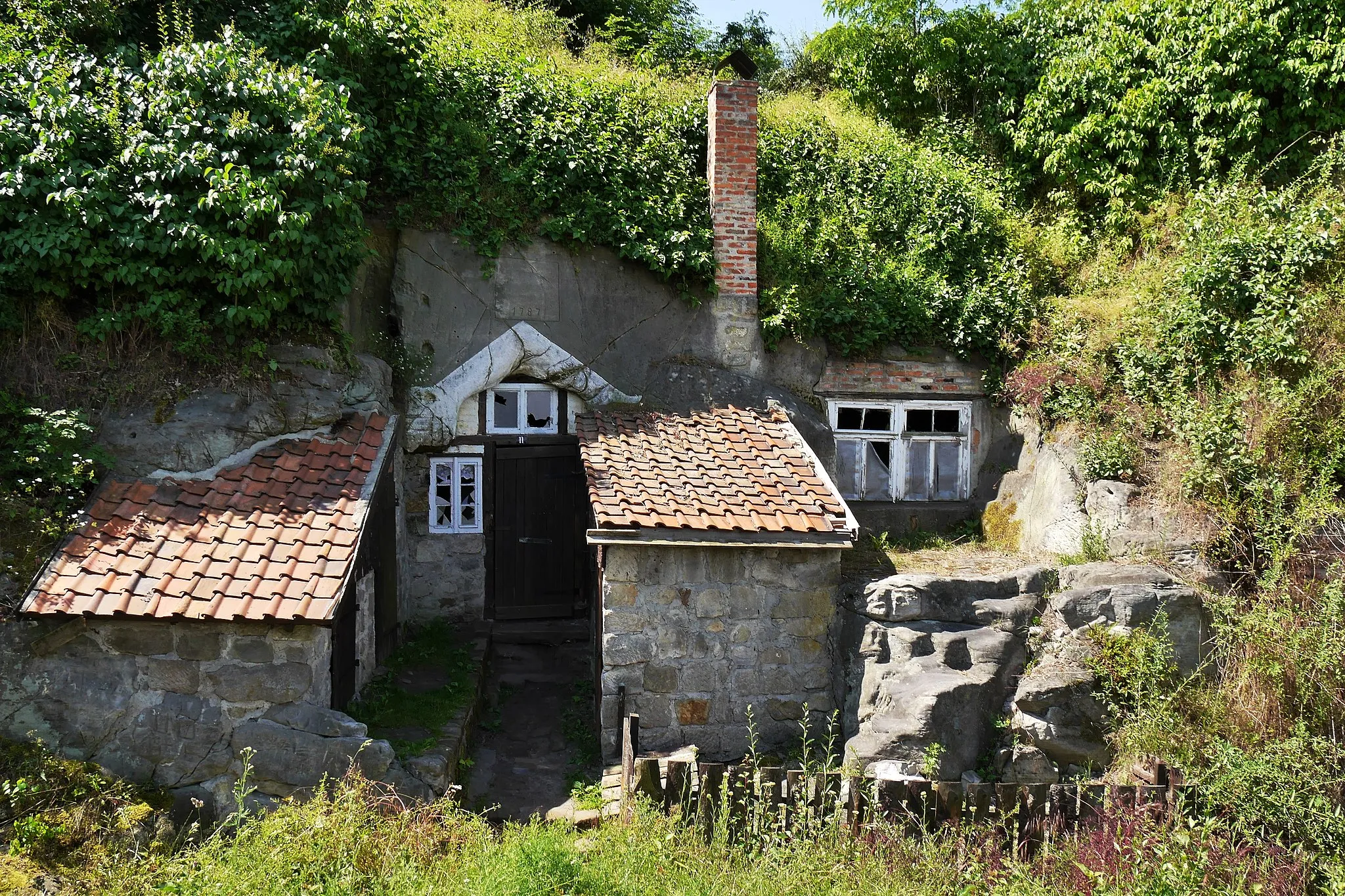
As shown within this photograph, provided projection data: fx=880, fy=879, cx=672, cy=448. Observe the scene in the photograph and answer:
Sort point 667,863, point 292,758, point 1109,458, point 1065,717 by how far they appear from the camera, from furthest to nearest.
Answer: point 1109,458
point 1065,717
point 292,758
point 667,863

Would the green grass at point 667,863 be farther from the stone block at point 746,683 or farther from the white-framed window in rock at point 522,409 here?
the white-framed window in rock at point 522,409

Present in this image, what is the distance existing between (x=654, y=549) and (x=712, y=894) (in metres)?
3.12

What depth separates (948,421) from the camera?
1096 centimetres

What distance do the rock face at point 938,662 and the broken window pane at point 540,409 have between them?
4507 mm

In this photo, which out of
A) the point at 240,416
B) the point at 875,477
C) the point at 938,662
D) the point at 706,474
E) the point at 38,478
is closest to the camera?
the point at 38,478

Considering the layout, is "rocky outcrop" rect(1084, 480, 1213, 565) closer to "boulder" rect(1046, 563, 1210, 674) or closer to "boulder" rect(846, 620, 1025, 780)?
"boulder" rect(1046, 563, 1210, 674)

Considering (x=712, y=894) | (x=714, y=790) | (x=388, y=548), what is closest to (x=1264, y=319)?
(x=714, y=790)

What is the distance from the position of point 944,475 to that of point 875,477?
2.83ft

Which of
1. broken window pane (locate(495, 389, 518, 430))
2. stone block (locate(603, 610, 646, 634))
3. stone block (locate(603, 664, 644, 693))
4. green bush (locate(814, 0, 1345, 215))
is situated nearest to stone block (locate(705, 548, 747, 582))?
stone block (locate(603, 610, 646, 634))

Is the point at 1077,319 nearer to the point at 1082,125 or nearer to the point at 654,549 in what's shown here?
the point at 1082,125

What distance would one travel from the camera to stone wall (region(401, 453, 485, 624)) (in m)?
10.2

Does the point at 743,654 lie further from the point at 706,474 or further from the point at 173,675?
the point at 173,675

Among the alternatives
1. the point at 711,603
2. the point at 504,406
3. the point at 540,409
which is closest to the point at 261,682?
the point at 711,603

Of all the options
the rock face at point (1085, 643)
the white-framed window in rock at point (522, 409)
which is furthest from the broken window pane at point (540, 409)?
the rock face at point (1085, 643)
